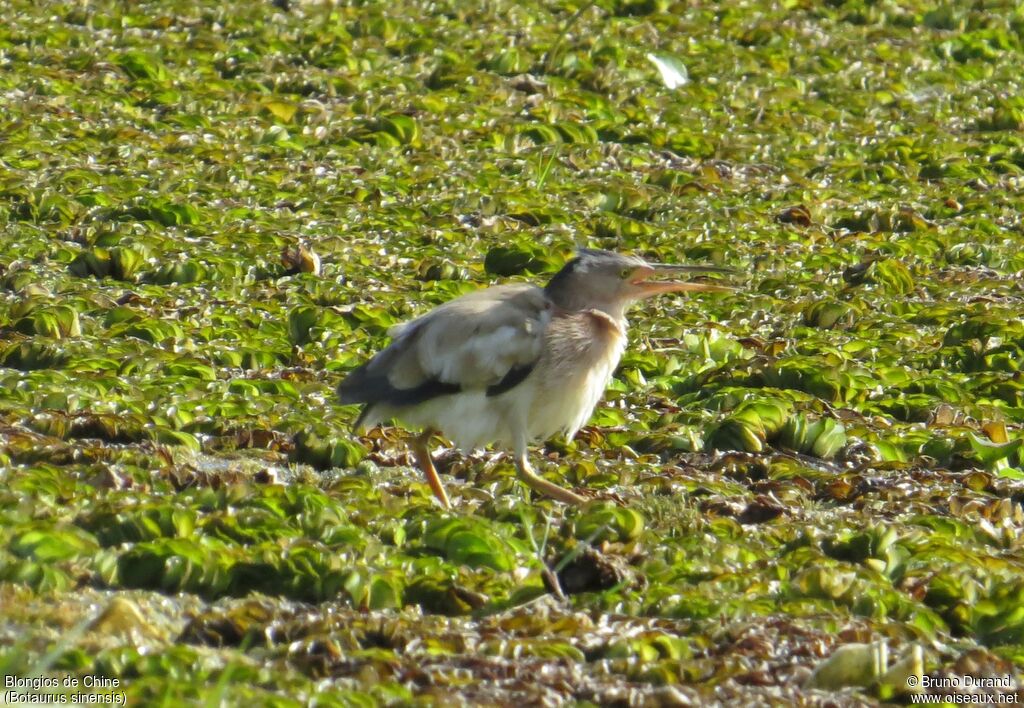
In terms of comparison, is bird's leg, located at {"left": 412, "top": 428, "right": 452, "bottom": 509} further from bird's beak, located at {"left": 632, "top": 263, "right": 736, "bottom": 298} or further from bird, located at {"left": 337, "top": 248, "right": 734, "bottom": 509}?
bird's beak, located at {"left": 632, "top": 263, "right": 736, "bottom": 298}

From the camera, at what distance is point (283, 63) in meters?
13.8

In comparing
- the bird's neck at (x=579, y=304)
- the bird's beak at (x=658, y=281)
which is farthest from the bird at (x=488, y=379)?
the bird's beak at (x=658, y=281)

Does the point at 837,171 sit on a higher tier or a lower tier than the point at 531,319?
lower

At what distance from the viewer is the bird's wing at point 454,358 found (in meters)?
7.77

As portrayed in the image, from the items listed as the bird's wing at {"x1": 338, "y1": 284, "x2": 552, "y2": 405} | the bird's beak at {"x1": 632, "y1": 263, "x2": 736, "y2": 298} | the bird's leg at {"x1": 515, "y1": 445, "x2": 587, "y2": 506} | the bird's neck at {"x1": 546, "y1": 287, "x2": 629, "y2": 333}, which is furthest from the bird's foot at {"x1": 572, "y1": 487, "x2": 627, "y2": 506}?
the bird's beak at {"x1": 632, "y1": 263, "x2": 736, "y2": 298}

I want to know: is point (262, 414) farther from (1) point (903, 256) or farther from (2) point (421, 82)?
(2) point (421, 82)

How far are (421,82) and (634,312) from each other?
4128 mm

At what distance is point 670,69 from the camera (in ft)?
47.3

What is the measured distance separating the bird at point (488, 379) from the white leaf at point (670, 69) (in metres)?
6.58

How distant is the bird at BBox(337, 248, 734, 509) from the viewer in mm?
7773

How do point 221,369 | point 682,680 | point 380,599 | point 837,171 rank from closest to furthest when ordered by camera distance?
point 682,680
point 380,599
point 221,369
point 837,171

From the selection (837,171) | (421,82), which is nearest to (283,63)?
(421,82)

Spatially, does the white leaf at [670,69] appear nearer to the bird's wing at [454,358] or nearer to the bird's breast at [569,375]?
the bird's breast at [569,375]

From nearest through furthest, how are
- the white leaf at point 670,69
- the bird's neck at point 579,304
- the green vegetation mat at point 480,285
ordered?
the green vegetation mat at point 480,285 → the bird's neck at point 579,304 → the white leaf at point 670,69
